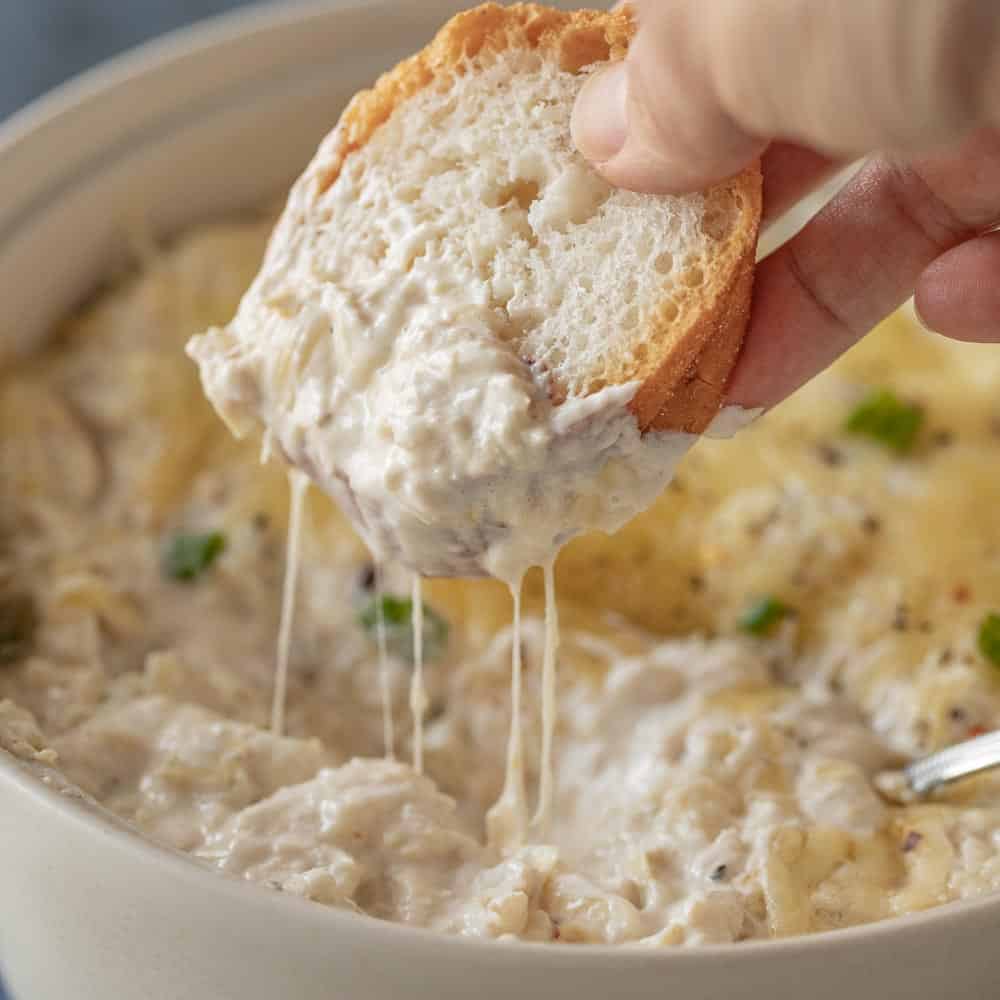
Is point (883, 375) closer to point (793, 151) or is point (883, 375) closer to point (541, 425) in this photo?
point (793, 151)

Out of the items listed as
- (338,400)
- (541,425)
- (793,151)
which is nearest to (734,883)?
(541,425)

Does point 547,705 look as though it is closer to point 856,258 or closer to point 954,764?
point 954,764

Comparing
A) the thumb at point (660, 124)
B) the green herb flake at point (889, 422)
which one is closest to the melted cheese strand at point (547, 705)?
the thumb at point (660, 124)

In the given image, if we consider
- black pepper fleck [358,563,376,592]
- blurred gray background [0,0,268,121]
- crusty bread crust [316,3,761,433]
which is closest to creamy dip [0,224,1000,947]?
black pepper fleck [358,563,376,592]

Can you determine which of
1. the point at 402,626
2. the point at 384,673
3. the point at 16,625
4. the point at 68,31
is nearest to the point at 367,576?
the point at 402,626

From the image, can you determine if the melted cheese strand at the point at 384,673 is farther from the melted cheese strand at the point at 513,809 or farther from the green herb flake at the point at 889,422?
the green herb flake at the point at 889,422

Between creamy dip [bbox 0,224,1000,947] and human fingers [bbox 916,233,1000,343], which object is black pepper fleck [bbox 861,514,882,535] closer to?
creamy dip [bbox 0,224,1000,947]

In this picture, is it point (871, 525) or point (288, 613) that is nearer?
point (288, 613)
